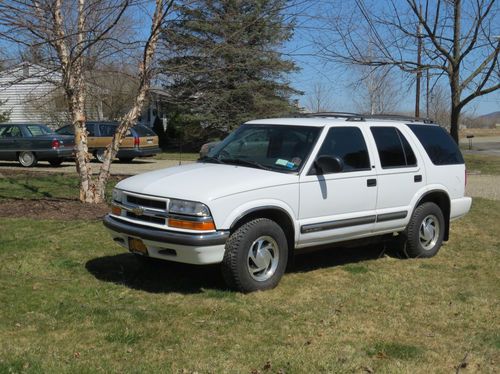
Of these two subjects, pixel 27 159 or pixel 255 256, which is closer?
pixel 255 256

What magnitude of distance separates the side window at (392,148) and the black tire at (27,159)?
51.9 feet

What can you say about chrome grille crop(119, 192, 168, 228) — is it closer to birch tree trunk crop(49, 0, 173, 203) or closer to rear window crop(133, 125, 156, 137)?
birch tree trunk crop(49, 0, 173, 203)

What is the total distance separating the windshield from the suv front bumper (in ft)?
3.62

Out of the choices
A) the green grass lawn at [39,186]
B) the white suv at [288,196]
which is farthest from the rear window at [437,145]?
the green grass lawn at [39,186]

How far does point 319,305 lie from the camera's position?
5.48 metres

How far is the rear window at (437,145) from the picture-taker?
7.55m

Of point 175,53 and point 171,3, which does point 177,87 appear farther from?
point 171,3

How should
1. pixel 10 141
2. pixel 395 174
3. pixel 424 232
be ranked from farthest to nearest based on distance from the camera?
pixel 10 141 < pixel 424 232 < pixel 395 174

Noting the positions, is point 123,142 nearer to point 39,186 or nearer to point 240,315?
point 39,186

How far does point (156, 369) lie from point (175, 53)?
618 centimetres

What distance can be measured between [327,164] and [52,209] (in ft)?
18.2

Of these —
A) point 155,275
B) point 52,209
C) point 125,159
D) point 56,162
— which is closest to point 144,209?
point 155,275

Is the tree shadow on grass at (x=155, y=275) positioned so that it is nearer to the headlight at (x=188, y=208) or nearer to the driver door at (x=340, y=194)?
the headlight at (x=188, y=208)

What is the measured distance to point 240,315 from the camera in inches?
200
